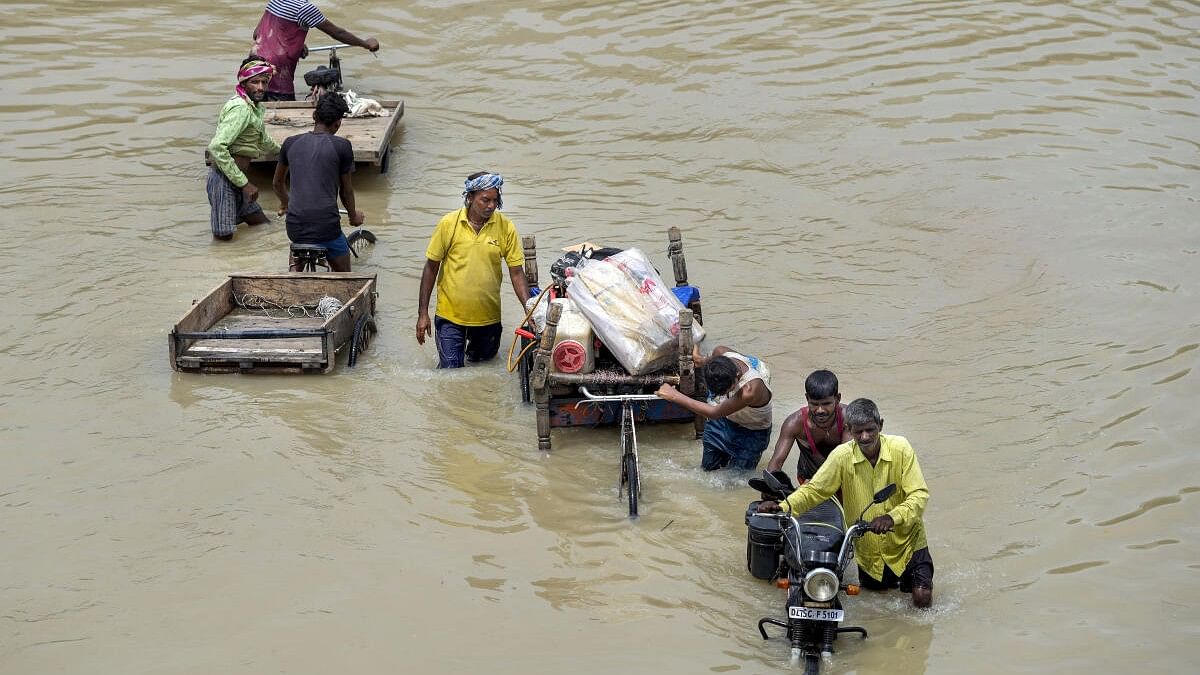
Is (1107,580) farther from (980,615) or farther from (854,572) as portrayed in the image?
(854,572)

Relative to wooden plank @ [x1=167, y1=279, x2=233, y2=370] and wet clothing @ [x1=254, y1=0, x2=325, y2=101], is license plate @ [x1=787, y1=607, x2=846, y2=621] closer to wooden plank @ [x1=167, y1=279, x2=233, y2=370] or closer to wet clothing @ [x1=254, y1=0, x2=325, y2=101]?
wooden plank @ [x1=167, y1=279, x2=233, y2=370]

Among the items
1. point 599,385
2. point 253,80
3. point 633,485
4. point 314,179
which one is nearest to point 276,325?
point 314,179

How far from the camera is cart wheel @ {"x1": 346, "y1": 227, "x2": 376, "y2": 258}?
10.6m

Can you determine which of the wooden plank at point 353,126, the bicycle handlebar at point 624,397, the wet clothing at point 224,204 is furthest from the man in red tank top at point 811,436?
the wooden plank at point 353,126

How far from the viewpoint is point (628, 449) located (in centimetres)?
726

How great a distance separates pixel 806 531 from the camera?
594 cm

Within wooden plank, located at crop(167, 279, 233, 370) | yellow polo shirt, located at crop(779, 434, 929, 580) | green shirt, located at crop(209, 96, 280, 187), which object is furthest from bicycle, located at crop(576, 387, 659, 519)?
green shirt, located at crop(209, 96, 280, 187)

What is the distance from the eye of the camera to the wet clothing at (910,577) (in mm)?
6242

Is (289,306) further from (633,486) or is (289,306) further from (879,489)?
(879,489)

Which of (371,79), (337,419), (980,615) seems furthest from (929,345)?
(371,79)

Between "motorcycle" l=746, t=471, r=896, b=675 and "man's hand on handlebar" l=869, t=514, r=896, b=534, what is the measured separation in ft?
0.14

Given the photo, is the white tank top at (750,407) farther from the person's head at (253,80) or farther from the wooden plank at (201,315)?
the person's head at (253,80)

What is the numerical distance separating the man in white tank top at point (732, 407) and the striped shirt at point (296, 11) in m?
6.84

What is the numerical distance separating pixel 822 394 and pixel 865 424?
20.6 inches
